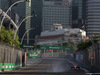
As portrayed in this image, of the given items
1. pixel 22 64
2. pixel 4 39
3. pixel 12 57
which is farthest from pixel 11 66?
pixel 22 64

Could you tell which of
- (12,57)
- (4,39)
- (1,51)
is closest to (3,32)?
(4,39)

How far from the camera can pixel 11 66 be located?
51.6 metres

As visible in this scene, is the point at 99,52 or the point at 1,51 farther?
the point at 99,52

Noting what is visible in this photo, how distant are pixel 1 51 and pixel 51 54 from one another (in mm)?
150288

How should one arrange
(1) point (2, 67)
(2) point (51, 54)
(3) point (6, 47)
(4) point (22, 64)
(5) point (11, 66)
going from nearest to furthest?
(1) point (2, 67) → (3) point (6, 47) → (5) point (11, 66) → (4) point (22, 64) → (2) point (51, 54)

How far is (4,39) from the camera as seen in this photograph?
175ft

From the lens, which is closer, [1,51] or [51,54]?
[1,51]

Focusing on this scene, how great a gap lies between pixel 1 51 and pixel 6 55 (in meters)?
4.07

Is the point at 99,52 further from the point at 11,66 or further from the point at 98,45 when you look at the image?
the point at 11,66

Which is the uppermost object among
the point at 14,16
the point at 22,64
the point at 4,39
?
the point at 14,16

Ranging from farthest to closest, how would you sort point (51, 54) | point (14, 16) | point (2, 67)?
point (51, 54), point (14, 16), point (2, 67)

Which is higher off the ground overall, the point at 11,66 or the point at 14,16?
the point at 14,16

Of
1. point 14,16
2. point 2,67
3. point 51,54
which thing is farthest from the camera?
point 51,54

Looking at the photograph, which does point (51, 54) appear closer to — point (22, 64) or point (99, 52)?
point (22, 64)
